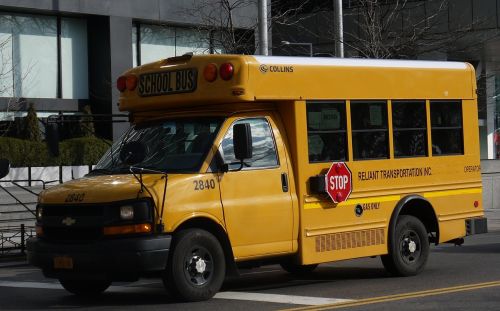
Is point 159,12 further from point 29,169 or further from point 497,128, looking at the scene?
point 497,128

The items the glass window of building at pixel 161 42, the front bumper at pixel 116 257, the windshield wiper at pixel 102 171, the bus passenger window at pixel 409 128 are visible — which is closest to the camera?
the front bumper at pixel 116 257

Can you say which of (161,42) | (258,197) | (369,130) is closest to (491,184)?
(161,42)

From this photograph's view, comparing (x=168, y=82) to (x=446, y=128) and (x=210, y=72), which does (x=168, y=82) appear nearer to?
(x=210, y=72)

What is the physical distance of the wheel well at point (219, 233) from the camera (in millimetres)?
10734

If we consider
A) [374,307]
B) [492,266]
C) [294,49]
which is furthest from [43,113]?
[374,307]

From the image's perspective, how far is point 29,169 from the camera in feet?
87.8

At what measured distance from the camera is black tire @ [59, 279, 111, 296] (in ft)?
38.2

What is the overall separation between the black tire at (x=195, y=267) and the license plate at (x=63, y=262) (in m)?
1.03

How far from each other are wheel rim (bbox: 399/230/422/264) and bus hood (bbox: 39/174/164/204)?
154 inches

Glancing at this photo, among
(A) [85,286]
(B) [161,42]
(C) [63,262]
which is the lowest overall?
(A) [85,286]

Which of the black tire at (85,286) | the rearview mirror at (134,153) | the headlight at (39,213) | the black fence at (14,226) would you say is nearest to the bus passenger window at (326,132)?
the rearview mirror at (134,153)

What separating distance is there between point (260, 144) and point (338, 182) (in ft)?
3.95

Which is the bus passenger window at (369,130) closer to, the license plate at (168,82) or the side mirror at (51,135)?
the license plate at (168,82)

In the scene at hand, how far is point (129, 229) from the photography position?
10.3 metres
